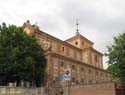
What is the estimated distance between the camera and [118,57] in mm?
35188

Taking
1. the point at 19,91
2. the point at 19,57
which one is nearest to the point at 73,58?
the point at 19,57

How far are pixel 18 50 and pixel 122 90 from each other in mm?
18222

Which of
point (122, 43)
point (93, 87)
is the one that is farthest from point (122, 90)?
point (122, 43)

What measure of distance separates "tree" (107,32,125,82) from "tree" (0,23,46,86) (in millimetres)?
12747

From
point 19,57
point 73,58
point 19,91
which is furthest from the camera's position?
point 73,58

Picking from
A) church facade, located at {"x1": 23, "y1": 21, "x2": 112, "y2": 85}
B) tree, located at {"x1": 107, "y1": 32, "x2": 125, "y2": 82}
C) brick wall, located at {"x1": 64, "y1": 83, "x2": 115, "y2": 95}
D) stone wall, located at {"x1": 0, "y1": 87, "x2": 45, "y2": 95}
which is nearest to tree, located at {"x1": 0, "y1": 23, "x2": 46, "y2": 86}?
church facade, located at {"x1": 23, "y1": 21, "x2": 112, "y2": 85}

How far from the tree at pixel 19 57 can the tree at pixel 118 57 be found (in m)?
12.7

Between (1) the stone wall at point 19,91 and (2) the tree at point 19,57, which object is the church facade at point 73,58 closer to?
(2) the tree at point 19,57

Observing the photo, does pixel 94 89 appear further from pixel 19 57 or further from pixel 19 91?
pixel 19 57

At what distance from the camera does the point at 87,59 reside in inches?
2122

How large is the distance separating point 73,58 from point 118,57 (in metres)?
15.2

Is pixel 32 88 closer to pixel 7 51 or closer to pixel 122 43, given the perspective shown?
pixel 7 51

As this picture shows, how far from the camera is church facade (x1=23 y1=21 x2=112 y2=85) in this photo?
4241 centimetres

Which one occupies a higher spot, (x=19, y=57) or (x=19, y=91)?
(x=19, y=57)
